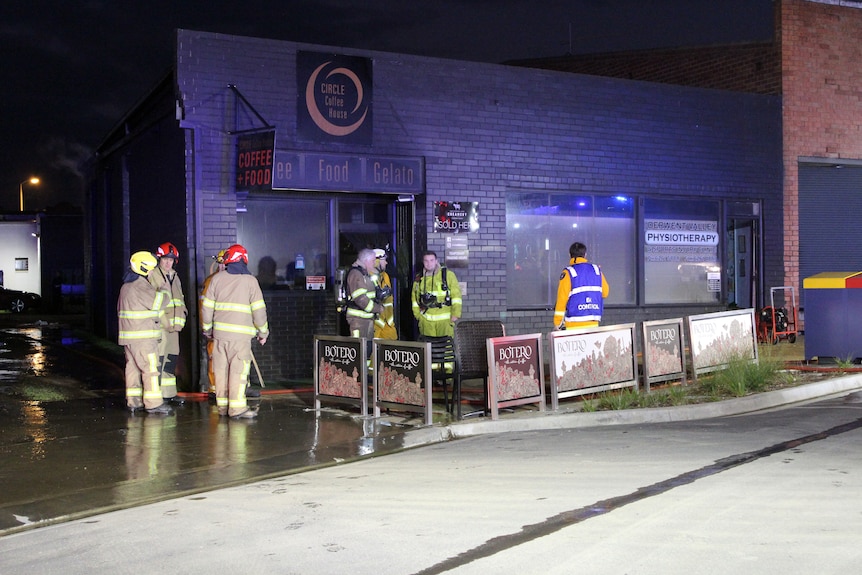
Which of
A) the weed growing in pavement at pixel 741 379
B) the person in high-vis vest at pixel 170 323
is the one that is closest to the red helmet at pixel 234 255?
the person in high-vis vest at pixel 170 323

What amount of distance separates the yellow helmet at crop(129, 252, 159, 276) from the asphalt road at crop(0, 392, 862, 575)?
4.11m

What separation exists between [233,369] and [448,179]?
5646mm

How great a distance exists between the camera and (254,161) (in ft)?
43.8

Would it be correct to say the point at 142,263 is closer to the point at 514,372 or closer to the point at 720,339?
the point at 514,372

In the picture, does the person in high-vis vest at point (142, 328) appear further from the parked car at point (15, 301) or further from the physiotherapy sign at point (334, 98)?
the parked car at point (15, 301)

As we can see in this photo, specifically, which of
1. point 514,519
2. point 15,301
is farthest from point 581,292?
point 15,301

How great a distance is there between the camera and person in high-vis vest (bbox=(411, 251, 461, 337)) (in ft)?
42.8

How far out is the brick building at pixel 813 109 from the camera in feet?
64.8

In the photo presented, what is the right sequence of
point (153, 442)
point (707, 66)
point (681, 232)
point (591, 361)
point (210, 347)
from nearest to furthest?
point (153, 442) < point (591, 361) < point (210, 347) < point (681, 232) < point (707, 66)

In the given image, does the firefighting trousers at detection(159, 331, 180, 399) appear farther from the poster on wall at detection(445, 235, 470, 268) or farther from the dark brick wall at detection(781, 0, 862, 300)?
the dark brick wall at detection(781, 0, 862, 300)

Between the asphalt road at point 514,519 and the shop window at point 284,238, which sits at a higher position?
the shop window at point 284,238

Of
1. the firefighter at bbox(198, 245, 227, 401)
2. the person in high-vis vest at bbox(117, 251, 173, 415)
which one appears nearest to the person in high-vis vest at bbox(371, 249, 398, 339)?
the firefighter at bbox(198, 245, 227, 401)

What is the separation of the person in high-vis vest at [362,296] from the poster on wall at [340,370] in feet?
A: 3.74

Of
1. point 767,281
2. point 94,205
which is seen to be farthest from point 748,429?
point 94,205
